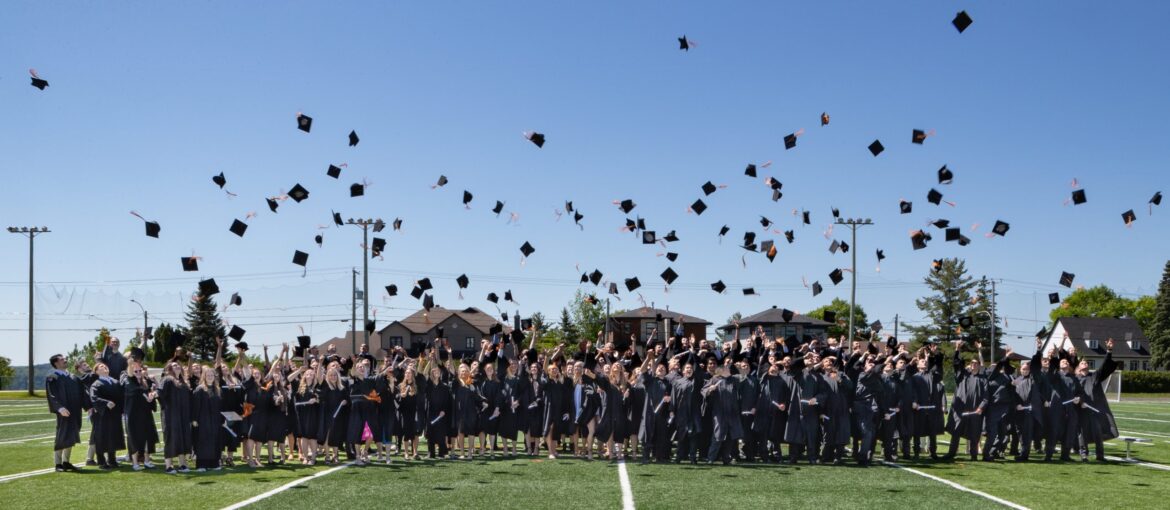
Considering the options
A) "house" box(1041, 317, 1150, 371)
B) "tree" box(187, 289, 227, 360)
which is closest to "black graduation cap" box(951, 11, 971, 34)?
"tree" box(187, 289, 227, 360)

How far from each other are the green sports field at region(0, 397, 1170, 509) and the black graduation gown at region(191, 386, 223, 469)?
49 centimetres

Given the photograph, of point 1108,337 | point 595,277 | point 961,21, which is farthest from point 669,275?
point 1108,337

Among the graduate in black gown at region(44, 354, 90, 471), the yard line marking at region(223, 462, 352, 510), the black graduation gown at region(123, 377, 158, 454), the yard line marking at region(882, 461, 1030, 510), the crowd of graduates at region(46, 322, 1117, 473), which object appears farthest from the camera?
the crowd of graduates at region(46, 322, 1117, 473)

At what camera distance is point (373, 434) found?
1512 cm

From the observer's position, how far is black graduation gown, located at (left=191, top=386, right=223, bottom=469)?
1427cm

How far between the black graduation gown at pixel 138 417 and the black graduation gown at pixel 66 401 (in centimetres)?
65

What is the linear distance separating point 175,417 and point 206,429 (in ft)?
1.58

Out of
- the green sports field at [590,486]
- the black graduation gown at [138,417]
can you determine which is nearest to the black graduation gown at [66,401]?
the green sports field at [590,486]

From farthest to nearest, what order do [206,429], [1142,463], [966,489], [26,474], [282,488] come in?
[1142,463] < [206,429] < [26,474] < [966,489] < [282,488]

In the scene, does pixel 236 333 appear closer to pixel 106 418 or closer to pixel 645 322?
pixel 106 418

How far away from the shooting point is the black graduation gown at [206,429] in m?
14.3

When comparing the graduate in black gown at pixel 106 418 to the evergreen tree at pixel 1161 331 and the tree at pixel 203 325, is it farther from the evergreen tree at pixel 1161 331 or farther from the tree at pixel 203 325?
the evergreen tree at pixel 1161 331

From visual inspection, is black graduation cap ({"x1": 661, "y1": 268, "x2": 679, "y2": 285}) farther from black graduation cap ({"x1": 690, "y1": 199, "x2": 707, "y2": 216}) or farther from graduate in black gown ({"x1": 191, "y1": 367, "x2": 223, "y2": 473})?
graduate in black gown ({"x1": 191, "y1": 367, "x2": 223, "y2": 473})

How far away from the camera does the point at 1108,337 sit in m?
92.9
